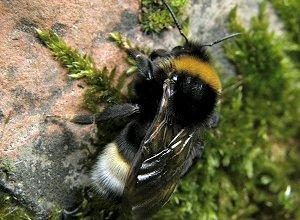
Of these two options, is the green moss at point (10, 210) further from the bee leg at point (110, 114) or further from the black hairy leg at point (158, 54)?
the black hairy leg at point (158, 54)

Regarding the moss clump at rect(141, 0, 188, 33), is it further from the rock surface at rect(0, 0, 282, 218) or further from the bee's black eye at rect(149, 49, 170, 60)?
the bee's black eye at rect(149, 49, 170, 60)

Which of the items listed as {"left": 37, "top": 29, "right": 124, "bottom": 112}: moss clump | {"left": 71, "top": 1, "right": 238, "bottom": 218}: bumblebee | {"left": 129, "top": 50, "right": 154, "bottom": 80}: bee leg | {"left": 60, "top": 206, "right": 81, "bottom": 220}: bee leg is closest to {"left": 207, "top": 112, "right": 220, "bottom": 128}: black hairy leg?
{"left": 71, "top": 1, "right": 238, "bottom": 218}: bumblebee

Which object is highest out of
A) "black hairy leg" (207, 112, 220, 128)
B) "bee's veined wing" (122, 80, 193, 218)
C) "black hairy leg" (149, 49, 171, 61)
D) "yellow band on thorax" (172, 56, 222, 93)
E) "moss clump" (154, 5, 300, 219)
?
"black hairy leg" (149, 49, 171, 61)

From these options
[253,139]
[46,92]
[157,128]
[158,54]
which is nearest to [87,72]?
[46,92]

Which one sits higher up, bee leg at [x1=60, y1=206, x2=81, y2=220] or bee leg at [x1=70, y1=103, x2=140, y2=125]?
bee leg at [x1=70, y1=103, x2=140, y2=125]

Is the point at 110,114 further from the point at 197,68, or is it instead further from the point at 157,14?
the point at 157,14

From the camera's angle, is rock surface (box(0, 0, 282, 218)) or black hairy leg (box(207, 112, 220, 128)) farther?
black hairy leg (box(207, 112, 220, 128))

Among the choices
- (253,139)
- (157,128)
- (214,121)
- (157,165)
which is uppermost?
(157,128)

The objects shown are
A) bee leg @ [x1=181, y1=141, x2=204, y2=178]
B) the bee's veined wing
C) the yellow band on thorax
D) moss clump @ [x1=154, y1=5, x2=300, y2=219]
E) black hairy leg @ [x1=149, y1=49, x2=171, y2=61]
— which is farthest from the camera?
moss clump @ [x1=154, y1=5, x2=300, y2=219]

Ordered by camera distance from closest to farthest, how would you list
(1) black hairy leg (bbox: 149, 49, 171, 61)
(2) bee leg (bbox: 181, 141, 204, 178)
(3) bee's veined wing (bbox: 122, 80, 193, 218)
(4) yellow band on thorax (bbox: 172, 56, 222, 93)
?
(3) bee's veined wing (bbox: 122, 80, 193, 218), (4) yellow band on thorax (bbox: 172, 56, 222, 93), (1) black hairy leg (bbox: 149, 49, 171, 61), (2) bee leg (bbox: 181, 141, 204, 178)
